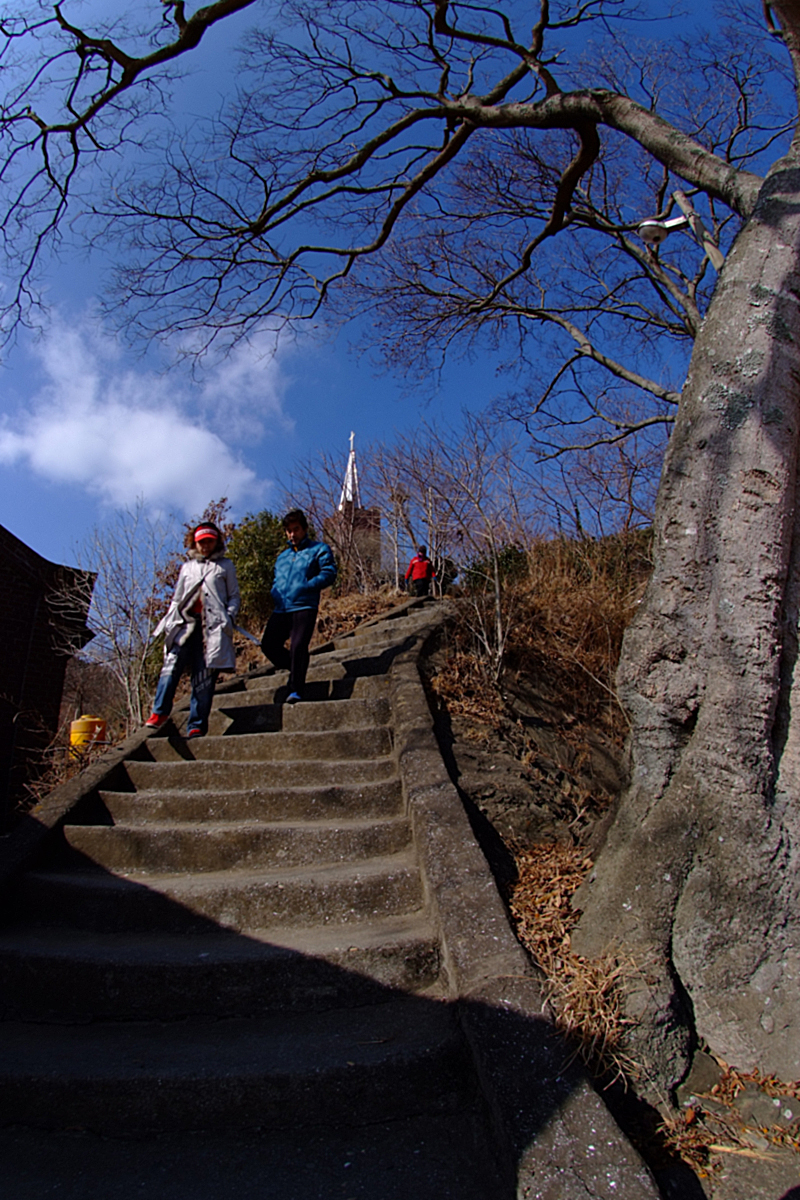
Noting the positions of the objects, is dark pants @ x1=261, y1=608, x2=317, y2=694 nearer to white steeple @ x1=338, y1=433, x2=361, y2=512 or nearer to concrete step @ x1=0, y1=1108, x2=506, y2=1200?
concrete step @ x1=0, y1=1108, x2=506, y2=1200

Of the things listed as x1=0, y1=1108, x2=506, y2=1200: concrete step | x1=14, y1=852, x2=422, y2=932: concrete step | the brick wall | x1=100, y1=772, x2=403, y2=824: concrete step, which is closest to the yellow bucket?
the brick wall

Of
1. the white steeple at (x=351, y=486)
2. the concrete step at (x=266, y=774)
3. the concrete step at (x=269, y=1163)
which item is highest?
the white steeple at (x=351, y=486)

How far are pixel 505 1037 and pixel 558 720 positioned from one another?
331 centimetres

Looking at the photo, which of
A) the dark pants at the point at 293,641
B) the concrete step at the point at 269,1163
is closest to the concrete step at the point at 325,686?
the dark pants at the point at 293,641

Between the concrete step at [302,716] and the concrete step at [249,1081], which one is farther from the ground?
the concrete step at [302,716]

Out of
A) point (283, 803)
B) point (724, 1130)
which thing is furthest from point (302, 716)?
point (724, 1130)

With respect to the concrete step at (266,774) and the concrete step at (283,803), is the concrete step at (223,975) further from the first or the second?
the concrete step at (266,774)

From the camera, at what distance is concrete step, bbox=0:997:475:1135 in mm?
2541

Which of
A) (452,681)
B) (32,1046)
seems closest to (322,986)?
(32,1046)

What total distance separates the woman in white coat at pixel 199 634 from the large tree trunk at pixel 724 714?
3488 millimetres

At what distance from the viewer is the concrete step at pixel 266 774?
4.64m

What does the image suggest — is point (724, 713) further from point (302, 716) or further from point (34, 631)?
point (34, 631)

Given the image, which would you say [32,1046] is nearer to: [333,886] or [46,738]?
[333,886]

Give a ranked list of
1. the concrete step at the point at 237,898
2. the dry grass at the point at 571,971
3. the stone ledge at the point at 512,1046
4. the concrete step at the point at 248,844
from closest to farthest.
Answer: the stone ledge at the point at 512,1046 < the dry grass at the point at 571,971 < the concrete step at the point at 237,898 < the concrete step at the point at 248,844
